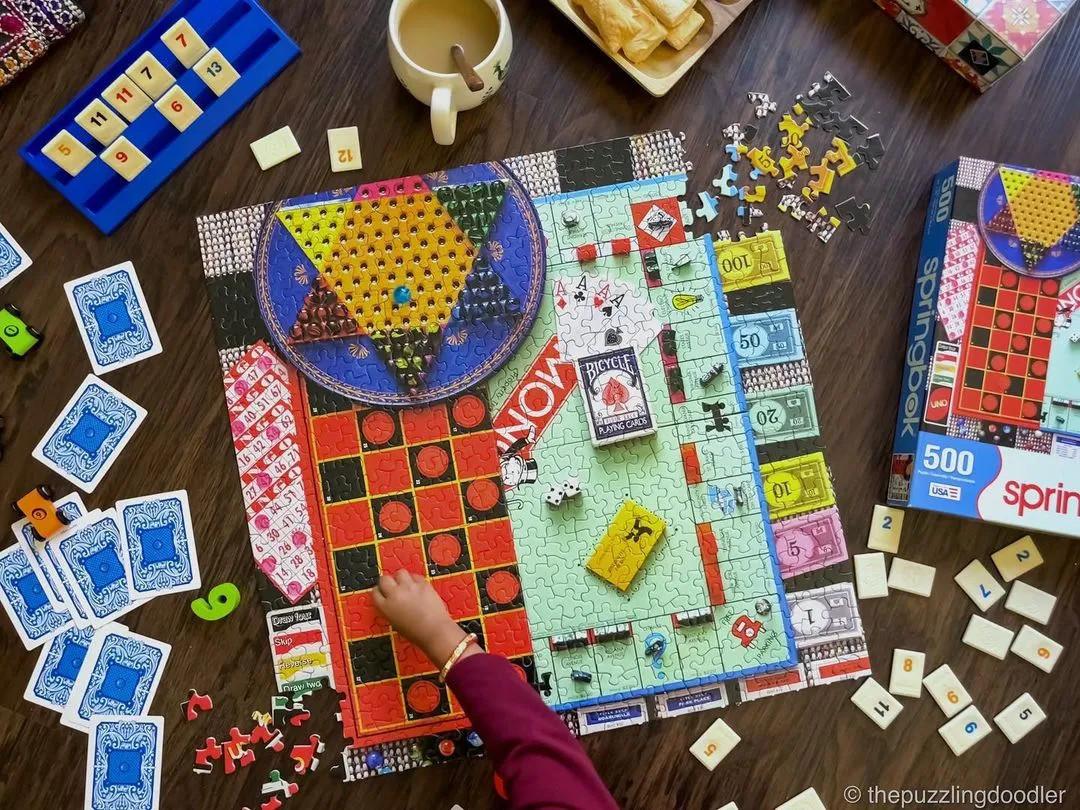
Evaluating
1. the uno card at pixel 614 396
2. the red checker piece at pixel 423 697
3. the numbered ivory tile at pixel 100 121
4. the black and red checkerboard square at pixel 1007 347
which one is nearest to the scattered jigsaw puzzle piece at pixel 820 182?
the black and red checkerboard square at pixel 1007 347

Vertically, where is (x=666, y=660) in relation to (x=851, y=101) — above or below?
below

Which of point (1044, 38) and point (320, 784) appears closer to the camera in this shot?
point (320, 784)

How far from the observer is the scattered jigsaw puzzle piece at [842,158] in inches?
52.4

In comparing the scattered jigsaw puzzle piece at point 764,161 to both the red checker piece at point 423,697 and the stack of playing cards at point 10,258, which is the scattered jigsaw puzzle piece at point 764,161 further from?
the stack of playing cards at point 10,258

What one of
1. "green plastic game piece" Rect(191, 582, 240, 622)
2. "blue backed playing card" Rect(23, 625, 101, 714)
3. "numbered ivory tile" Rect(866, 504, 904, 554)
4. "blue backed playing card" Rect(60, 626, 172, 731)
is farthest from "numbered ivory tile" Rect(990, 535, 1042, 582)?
"blue backed playing card" Rect(23, 625, 101, 714)

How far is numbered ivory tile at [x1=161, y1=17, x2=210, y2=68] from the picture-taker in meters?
1.27

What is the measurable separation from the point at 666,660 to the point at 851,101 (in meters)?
0.93

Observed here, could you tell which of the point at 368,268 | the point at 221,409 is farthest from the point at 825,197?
the point at 221,409

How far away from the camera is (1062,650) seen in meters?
1.29

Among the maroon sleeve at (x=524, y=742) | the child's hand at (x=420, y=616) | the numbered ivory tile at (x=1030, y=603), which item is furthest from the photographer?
the numbered ivory tile at (x=1030, y=603)

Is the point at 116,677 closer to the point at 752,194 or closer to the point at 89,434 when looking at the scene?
the point at 89,434

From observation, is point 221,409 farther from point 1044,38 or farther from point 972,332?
point 1044,38

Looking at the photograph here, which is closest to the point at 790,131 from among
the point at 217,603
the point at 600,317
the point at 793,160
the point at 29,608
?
the point at 793,160

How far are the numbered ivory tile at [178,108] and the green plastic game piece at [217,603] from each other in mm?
708
